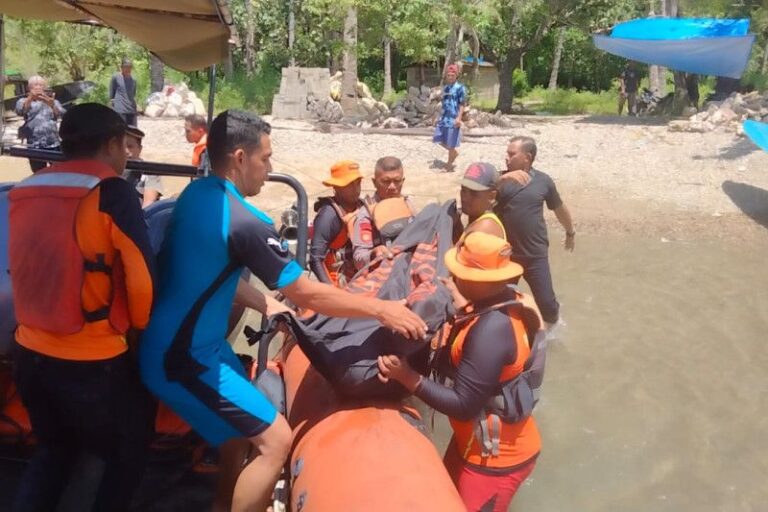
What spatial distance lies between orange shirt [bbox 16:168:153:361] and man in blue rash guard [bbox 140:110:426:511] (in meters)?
0.11

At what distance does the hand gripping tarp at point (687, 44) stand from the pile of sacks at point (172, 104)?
433 inches

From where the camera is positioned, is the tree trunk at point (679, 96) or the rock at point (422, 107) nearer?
the rock at point (422, 107)

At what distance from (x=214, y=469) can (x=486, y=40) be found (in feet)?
78.8

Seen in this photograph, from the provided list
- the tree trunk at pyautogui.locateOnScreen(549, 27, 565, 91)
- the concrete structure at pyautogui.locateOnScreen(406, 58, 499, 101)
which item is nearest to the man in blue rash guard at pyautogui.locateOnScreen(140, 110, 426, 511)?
the concrete structure at pyautogui.locateOnScreen(406, 58, 499, 101)

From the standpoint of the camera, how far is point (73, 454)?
2.56 meters

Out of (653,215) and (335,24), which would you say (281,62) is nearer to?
(335,24)

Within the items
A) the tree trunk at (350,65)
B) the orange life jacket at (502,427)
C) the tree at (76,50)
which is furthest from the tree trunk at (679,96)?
the tree at (76,50)

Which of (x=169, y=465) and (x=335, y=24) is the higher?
(x=335, y=24)

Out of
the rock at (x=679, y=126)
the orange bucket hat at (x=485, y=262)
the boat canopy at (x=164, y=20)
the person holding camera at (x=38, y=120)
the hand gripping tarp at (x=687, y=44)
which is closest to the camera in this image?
the orange bucket hat at (x=485, y=262)

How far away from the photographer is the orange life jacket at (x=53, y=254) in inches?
88.1

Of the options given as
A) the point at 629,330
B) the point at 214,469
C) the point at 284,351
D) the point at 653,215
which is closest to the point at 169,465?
the point at 214,469

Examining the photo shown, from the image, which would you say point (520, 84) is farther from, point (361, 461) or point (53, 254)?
point (53, 254)

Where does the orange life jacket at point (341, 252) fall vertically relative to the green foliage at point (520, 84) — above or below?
below

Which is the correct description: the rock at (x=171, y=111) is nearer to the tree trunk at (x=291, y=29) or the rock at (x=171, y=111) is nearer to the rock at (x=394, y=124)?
the rock at (x=394, y=124)
